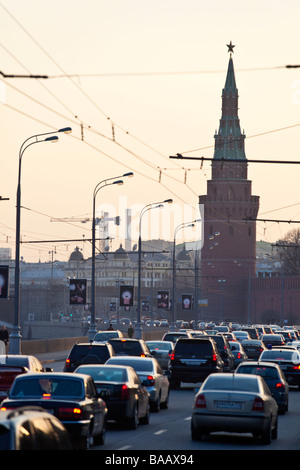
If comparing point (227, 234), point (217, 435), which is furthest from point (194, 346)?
point (227, 234)

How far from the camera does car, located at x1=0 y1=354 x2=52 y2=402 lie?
23.2 m

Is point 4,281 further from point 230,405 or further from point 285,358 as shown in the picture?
point 230,405

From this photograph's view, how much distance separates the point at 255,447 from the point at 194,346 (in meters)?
16.1

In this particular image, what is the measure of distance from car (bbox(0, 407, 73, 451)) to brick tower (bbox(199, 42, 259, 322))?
142m

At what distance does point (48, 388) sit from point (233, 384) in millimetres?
4161

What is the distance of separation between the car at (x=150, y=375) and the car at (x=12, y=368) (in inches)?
77.5

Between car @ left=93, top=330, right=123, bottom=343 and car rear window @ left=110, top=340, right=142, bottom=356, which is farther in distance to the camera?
car @ left=93, top=330, right=123, bottom=343

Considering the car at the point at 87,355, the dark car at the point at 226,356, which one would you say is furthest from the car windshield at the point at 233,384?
the dark car at the point at 226,356

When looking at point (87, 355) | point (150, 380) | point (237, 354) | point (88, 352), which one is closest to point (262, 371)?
point (150, 380)

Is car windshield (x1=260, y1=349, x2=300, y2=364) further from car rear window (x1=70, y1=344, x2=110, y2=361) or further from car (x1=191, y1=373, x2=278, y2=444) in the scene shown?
car (x1=191, y1=373, x2=278, y2=444)

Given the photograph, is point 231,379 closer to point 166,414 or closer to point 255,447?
point 255,447

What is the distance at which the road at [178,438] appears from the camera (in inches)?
697

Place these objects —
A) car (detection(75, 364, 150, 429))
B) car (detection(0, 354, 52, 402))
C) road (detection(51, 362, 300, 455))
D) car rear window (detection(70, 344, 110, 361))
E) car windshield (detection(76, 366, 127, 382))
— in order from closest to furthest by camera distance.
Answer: road (detection(51, 362, 300, 455)) < car (detection(75, 364, 150, 429)) < car windshield (detection(76, 366, 127, 382)) < car (detection(0, 354, 52, 402)) < car rear window (detection(70, 344, 110, 361))

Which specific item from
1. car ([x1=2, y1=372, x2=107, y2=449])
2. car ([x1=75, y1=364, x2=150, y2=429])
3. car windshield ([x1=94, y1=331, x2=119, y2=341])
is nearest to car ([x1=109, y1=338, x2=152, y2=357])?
car windshield ([x1=94, y1=331, x2=119, y2=341])
